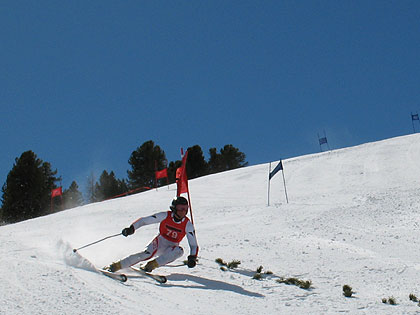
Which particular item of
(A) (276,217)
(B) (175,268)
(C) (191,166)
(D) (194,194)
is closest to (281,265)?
(B) (175,268)

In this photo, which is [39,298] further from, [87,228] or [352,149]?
[352,149]

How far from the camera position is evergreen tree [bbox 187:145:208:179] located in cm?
6238

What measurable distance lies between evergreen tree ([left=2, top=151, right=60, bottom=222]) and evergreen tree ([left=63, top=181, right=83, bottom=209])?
12.2m

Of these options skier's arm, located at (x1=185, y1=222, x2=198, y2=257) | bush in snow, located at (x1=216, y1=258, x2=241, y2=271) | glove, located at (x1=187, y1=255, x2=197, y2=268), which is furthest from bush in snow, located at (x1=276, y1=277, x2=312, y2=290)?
skier's arm, located at (x1=185, y1=222, x2=198, y2=257)

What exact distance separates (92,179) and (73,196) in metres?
3.53

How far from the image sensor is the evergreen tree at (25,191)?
43125 millimetres

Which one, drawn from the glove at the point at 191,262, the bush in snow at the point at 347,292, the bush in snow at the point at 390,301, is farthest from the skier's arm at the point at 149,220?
the bush in snow at the point at 390,301

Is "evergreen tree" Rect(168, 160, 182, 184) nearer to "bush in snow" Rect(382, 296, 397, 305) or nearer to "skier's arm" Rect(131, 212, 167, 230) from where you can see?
"skier's arm" Rect(131, 212, 167, 230)

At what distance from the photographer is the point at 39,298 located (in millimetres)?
5070

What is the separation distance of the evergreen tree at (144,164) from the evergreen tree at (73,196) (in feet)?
26.1

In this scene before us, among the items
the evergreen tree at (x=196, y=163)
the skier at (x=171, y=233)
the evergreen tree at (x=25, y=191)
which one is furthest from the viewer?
the evergreen tree at (x=196, y=163)

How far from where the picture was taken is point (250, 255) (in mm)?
9492

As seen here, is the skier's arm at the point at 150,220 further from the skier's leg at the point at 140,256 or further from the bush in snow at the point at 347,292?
the bush in snow at the point at 347,292

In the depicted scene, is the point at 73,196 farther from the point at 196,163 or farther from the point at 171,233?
the point at 171,233
